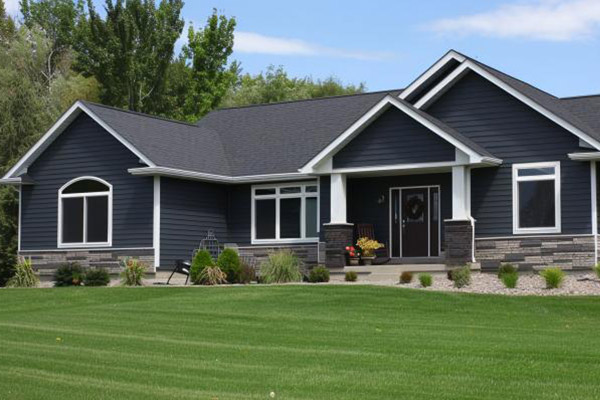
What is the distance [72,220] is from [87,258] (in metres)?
1.18

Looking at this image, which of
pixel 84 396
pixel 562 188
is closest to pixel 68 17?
pixel 562 188

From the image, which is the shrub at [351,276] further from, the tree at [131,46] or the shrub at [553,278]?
the tree at [131,46]

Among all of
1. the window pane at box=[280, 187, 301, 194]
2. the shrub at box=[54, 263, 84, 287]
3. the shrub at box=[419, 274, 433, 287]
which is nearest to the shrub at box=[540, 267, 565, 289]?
the shrub at box=[419, 274, 433, 287]

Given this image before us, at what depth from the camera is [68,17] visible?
5559 cm

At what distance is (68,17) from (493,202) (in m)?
35.6

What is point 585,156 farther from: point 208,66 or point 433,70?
point 208,66

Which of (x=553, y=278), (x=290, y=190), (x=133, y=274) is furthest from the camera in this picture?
(x=290, y=190)

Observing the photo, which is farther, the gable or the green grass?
the gable

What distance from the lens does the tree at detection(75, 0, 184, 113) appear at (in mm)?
45031

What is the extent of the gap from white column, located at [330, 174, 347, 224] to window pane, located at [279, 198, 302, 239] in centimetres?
231

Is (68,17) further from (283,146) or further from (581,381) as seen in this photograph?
(581,381)

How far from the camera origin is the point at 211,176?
29.1m

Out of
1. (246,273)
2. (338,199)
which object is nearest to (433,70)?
(338,199)

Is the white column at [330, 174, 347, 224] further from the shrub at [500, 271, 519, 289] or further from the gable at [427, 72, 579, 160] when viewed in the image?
the shrub at [500, 271, 519, 289]
